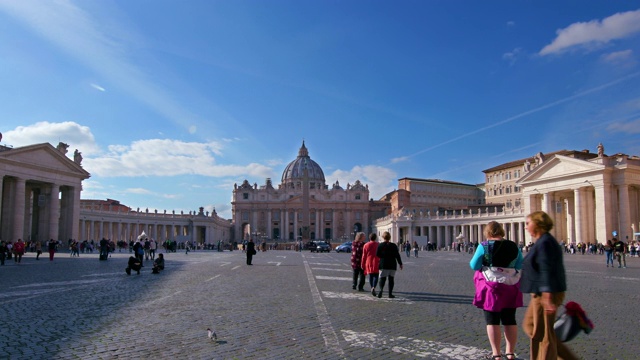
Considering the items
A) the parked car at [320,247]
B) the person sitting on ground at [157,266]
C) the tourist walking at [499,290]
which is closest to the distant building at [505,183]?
the parked car at [320,247]

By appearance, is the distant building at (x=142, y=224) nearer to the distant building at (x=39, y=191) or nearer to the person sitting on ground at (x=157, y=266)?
the distant building at (x=39, y=191)

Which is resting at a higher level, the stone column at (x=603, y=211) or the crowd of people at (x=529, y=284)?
the stone column at (x=603, y=211)

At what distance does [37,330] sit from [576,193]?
5551cm

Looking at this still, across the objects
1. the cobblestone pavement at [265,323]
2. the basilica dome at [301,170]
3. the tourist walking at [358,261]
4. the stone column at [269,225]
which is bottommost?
the cobblestone pavement at [265,323]

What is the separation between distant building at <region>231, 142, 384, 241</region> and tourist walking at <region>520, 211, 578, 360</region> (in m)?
124

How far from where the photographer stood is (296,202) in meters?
130

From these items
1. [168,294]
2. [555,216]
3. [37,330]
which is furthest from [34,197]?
[555,216]

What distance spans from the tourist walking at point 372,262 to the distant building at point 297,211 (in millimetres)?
116236

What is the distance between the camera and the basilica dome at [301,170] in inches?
6132

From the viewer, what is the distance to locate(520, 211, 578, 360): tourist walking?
16.0ft

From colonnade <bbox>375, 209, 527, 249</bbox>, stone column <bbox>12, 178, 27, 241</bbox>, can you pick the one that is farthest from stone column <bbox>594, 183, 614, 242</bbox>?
stone column <bbox>12, 178, 27, 241</bbox>

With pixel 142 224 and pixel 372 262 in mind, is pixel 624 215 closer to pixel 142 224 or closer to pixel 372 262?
pixel 372 262

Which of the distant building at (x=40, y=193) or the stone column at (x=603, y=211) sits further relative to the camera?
the stone column at (x=603, y=211)

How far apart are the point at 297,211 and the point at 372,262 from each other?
391 feet
